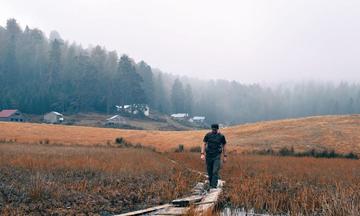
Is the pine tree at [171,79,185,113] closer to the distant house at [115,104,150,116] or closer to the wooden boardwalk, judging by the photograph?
the distant house at [115,104,150,116]

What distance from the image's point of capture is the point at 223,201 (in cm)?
1348

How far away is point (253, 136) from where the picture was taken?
2441 inches

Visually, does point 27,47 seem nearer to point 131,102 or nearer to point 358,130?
point 131,102

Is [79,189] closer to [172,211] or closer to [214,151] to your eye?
[172,211]

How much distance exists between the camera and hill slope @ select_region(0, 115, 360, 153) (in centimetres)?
5272

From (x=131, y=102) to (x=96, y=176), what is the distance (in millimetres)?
102349

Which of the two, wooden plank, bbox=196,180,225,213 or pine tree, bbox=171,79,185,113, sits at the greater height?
pine tree, bbox=171,79,185,113

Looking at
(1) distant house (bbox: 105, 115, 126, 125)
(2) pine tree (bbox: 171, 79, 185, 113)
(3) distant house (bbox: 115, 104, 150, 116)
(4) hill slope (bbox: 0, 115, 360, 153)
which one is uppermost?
(2) pine tree (bbox: 171, 79, 185, 113)

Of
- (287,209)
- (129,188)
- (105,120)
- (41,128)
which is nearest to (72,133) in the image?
(41,128)

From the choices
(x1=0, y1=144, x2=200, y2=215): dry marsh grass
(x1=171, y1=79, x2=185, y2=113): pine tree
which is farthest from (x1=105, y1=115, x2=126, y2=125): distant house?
(x1=0, y1=144, x2=200, y2=215): dry marsh grass

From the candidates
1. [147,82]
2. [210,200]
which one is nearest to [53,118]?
[147,82]

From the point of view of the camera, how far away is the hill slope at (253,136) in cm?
5272

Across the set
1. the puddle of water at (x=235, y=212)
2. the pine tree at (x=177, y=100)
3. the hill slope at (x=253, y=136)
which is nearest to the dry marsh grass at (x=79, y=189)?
the puddle of water at (x=235, y=212)

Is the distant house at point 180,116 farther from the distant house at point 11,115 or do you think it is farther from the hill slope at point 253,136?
the hill slope at point 253,136
